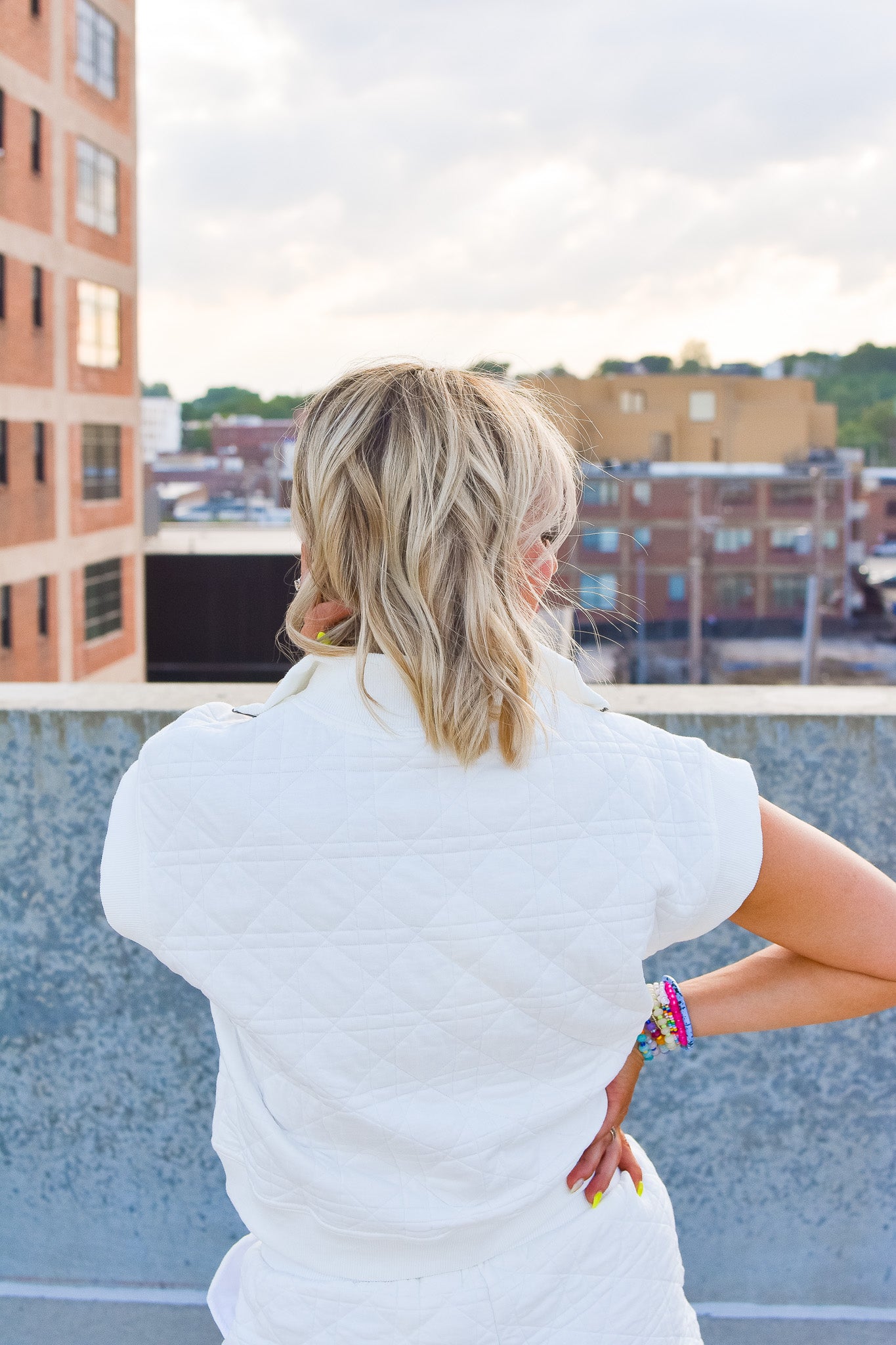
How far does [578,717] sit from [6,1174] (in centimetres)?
135

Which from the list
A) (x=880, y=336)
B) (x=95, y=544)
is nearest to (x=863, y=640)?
(x=880, y=336)

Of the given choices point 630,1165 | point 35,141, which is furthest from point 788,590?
point 630,1165

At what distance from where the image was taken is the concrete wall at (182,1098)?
1556 mm

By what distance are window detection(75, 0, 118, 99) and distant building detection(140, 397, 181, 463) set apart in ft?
20.7

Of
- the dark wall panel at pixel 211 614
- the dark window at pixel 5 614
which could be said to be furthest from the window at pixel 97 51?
the dark wall panel at pixel 211 614

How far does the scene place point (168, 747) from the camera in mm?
706

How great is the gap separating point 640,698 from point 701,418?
1595 inches

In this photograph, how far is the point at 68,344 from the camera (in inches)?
814

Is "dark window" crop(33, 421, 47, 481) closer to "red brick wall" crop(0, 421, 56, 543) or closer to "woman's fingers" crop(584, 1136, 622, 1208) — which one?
"red brick wall" crop(0, 421, 56, 543)

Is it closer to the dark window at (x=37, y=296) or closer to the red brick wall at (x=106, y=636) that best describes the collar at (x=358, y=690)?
the red brick wall at (x=106, y=636)

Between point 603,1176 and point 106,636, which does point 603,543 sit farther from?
point 603,1176

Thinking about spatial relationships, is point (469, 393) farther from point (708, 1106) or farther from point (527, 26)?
point (527, 26)

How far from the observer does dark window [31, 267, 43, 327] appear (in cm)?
1959

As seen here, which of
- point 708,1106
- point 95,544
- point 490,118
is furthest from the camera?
point 490,118
